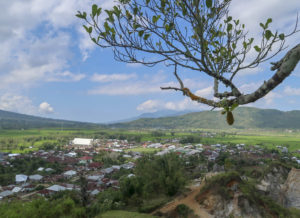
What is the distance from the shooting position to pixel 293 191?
14352 millimetres

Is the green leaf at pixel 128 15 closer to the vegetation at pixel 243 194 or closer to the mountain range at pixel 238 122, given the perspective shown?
the vegetation at pixel 243 194

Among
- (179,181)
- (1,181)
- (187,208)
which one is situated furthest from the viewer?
(1,181)

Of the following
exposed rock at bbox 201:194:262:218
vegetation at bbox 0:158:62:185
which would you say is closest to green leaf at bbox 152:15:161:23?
exposed rock at bbox 201:194:262:218

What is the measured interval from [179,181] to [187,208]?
3.39 meters

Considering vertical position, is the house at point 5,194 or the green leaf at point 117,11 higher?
the green leaf at point 117,11

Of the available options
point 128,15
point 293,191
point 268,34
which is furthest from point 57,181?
point 268,34

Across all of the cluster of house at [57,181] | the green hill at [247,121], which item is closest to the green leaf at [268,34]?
the cluster of house at [57,181]

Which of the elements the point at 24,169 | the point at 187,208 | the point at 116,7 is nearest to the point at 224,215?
the point at 187,208

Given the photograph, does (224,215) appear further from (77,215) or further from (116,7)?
(116,7)

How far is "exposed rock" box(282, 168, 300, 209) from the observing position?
1412 cm

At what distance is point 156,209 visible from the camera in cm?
1314

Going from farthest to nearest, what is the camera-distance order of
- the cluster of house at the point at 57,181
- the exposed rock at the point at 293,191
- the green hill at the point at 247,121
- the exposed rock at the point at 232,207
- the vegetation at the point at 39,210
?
the green hill at the point at 247,121, the cluster of house at the point at 57,181, the exposed rock at the point at 293,191, the exposed rock at the point at 232,207, the vegetation at the point at 39,210

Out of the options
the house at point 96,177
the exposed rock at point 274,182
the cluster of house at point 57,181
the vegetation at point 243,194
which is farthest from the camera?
the house at point 96,177

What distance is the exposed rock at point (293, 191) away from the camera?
14.1 metres
